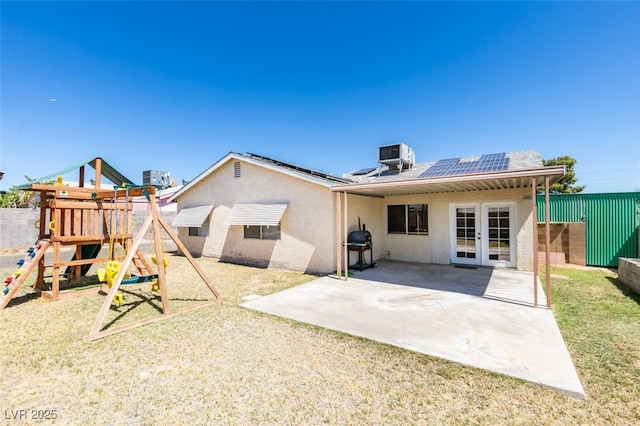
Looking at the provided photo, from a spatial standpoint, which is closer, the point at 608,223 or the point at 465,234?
the point at 608,223

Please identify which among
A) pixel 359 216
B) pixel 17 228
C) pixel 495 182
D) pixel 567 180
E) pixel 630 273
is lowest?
pixel 630 273

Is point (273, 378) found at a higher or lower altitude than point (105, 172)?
lower

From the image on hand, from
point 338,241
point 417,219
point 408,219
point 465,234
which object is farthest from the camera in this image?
point 408,219

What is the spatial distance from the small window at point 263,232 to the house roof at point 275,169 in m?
2.45

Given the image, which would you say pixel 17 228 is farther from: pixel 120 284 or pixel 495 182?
pixel 495 182

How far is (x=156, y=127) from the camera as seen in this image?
799 inches

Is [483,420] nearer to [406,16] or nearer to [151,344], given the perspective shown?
[151,344]

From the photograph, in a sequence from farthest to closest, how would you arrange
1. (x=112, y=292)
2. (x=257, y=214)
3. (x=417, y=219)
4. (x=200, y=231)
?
1. (x=200, y=231)
2. (x=417, y=219)
3. (x=257, y=214)
4. (x=112, y=292)

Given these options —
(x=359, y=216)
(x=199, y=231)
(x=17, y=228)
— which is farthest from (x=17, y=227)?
(x=359, y=216)

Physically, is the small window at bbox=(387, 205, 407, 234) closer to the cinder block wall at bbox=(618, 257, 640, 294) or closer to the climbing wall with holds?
the cinder block wall at bbox=(618, 257, 640, 294)

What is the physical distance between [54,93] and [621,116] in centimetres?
2725

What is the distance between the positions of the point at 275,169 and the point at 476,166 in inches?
307

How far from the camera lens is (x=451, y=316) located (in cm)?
574

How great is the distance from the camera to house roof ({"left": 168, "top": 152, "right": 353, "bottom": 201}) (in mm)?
10539
